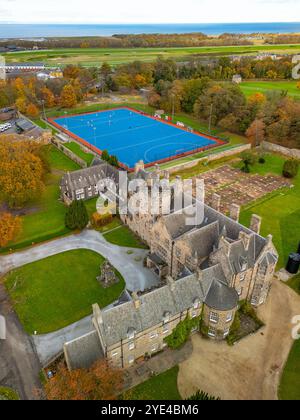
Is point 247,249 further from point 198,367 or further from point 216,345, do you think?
point 198,367

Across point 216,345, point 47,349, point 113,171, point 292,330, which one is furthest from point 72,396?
point 113,171

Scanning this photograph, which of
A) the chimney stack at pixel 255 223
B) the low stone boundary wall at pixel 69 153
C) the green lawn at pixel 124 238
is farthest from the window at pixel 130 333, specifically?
the low stone boundary wall at pixel 69 153

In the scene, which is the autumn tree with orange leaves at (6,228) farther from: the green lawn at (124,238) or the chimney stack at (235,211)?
the chimney stack at (235,211)

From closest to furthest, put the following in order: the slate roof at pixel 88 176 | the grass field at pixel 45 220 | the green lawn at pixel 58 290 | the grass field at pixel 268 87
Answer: the green lawn at pixel 58 290 → the grass field at pixel 45 220 → the slate roof at pixel 88 176 → the grass field at pixel 268 87

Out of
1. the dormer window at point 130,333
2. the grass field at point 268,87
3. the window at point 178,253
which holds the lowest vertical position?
the dormer window at point 130,333

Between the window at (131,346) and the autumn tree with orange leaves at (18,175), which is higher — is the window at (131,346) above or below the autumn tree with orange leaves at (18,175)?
below

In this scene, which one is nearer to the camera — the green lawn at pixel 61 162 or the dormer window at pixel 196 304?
the dormer window at pixel 196 304
